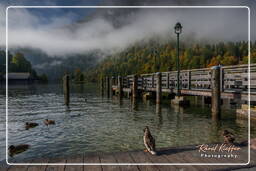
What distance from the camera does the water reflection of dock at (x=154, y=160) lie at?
3910mm

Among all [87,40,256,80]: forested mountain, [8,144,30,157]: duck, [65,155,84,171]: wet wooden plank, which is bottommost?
[8,144,30,157]: duck

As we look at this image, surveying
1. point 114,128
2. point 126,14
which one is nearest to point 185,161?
point 126,14

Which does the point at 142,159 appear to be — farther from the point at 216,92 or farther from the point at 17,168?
the point at 216,92

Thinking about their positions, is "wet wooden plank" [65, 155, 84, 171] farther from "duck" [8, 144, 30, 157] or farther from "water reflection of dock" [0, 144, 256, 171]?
"duck" [8, 144, 30, 157]

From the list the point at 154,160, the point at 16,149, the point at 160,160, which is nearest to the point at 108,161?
the point at 154,160

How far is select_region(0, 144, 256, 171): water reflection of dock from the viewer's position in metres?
3.91

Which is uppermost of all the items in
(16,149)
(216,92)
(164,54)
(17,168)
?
(164,54)

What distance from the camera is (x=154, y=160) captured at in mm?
4293

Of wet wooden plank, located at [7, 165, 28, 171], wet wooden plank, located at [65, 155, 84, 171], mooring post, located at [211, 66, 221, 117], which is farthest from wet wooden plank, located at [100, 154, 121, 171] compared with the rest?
mooring post, located at [211, 66, 221, 117]

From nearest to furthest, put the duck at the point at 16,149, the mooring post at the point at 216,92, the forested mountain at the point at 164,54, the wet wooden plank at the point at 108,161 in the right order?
the wet wooden plank at the point at 108,161
the duck at the point at 16,149
the forested mountain at the point at 164,54
the mooring post at the point at 216,92

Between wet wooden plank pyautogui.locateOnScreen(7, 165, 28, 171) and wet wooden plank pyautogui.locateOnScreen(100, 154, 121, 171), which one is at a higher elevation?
wet wooden plank pyautogui.locateOnScreen(100, 154, 121, 171)

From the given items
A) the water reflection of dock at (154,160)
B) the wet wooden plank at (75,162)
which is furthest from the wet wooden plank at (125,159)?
the wet wooden plank at (75,162)

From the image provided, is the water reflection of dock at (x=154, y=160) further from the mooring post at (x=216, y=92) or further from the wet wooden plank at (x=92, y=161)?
the mooring post at (x=216, y=92)

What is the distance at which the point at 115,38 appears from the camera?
6969 millimetres
